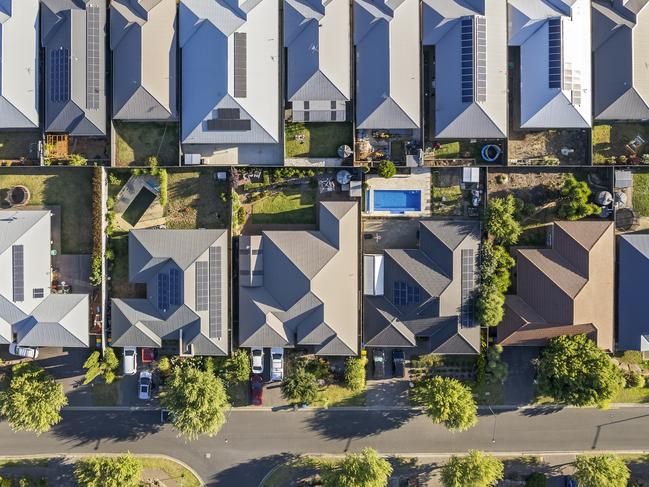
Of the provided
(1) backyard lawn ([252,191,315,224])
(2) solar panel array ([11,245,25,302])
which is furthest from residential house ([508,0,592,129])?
(2) solar panel array ([11,245,25,302])

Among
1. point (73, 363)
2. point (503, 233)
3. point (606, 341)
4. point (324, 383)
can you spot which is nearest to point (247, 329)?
point (324, 383)

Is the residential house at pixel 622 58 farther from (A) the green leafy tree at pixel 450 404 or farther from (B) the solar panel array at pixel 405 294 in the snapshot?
(A) the green leafy tree at pixel 450 404

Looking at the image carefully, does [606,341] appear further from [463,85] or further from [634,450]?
[463,85]

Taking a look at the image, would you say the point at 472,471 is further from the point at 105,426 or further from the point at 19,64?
the point at 19,64

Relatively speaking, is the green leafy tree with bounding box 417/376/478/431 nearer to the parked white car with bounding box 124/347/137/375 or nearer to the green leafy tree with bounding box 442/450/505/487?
the green leafy tree with bounding box 442/450/505/487

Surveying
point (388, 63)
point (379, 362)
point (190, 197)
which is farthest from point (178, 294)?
point (388, 63)

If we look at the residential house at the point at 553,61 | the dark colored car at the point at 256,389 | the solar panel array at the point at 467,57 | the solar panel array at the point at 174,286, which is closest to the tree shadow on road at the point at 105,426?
the dark colored car at the point at 256,389
